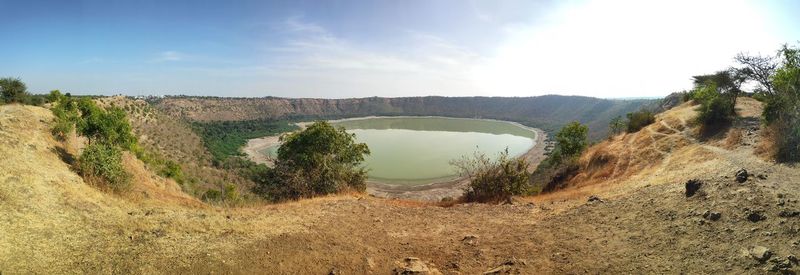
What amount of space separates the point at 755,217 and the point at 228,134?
363 ft

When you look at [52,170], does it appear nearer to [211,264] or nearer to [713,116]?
[211,264]

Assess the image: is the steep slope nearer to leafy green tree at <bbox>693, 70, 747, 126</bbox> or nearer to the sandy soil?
the sandy soil

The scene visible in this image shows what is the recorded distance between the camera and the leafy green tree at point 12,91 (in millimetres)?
20480

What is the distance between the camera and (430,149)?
297ft

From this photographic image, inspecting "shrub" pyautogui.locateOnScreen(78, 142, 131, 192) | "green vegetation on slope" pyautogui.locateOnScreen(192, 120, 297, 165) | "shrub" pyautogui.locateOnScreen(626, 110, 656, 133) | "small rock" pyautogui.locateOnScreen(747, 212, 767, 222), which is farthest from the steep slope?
"small rock" pyautogui.locateOnScreen(747, 212, 767, 222)

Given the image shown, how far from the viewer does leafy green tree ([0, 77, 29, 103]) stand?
67.2 ft

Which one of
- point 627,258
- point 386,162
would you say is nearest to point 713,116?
point 627,258

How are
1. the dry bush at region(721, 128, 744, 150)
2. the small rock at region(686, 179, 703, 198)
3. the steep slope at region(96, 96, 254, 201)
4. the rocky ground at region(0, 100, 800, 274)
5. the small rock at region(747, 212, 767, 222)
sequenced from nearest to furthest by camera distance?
the rocky ground at region(0, 100, 800, 274) → the small rock at region(747, 212, 767, 222) → the small rock at region(686, 179, 703, 198) → the dry bush at region(721, 128, 744, 150) → the steep slope at region(96, 96, 254, 201)

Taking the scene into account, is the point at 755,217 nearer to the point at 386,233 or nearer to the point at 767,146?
the point at 386,233

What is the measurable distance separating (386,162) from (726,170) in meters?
61.4

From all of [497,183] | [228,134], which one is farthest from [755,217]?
[228,134]

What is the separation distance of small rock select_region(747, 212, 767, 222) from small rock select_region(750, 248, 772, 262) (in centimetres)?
143

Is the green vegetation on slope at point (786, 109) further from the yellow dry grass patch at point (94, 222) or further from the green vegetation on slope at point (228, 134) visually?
the green vegetation on slope at point (228, 134)

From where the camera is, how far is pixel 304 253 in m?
8.86
